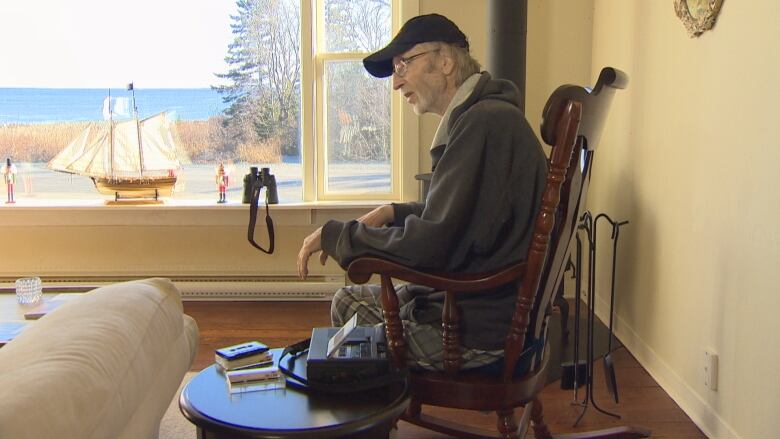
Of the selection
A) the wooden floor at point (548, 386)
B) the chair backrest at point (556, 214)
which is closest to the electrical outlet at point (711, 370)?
the wooden floor at point (548, 386)

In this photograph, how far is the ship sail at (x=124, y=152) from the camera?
13.3 feet

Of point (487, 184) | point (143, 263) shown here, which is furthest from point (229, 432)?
point (143, 263)

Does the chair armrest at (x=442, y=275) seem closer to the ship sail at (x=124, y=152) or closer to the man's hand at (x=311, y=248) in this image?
the man's hand at (x=311, y=248)

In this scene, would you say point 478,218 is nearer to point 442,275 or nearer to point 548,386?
point 442,275

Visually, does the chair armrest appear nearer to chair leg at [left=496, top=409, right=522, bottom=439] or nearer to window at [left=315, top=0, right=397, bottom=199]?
chair leg at [left=496, top=409, right=522, bottom=439]

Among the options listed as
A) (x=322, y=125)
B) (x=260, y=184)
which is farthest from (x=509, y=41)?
(x=260, y=184)

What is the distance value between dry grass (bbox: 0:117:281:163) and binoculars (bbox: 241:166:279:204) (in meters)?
0.24

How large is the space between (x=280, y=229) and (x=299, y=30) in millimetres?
1095

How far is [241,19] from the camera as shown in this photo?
4.08 metres

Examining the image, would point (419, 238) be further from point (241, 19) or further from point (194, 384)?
point (241, 19)

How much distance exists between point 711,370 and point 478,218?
106 cm

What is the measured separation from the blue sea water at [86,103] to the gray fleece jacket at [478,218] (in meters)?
2.70

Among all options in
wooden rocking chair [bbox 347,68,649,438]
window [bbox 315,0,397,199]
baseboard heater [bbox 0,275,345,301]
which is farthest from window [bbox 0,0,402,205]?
wooden rocking chair [bbox 347,68,649,438]

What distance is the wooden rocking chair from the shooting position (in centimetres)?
155
